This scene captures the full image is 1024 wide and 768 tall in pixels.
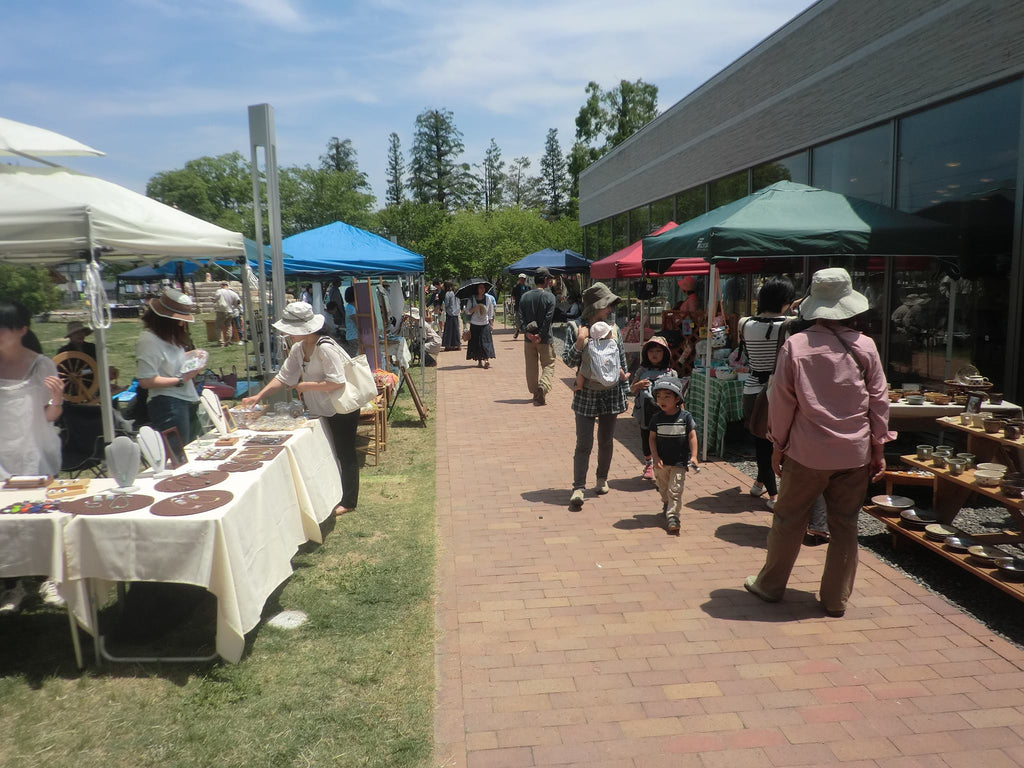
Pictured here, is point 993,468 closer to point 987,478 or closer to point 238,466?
point 987,478

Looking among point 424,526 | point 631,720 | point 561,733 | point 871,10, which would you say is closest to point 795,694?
point 631,720

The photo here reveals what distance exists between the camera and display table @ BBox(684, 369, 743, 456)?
7.71 m

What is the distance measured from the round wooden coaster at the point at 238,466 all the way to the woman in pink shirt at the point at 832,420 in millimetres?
2936

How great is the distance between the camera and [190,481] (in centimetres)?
396

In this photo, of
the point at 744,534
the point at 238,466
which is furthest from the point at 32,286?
the point at 744,534

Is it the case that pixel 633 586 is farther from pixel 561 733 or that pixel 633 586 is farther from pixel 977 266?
pixel 977 266

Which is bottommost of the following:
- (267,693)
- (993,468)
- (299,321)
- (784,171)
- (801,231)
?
(267,693)

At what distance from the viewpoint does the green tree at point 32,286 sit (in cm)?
→ 775

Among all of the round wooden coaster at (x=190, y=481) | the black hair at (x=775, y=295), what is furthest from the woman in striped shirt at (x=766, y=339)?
the round wooden coaster at (x=190, y=481)

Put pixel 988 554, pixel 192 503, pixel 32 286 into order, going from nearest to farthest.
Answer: pixel 192 503 → pixel 988 554 → pixel 32 286

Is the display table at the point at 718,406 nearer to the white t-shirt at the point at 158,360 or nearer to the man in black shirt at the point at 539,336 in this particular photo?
the man in black shirt at the point at 539,336

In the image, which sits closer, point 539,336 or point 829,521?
point 829,521

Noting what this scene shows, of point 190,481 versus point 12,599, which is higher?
point 190,481

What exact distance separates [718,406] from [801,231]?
195 cm
